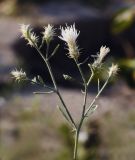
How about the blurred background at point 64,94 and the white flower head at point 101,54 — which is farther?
the blurred background at point 64,94

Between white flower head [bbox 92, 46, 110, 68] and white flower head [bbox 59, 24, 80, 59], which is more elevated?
white flower head [bbox 59, 24, 80, 59]

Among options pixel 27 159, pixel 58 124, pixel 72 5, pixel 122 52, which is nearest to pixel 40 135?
pixel 58 124

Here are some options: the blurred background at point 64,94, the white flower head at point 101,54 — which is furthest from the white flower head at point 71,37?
the blurred background at point 64,94

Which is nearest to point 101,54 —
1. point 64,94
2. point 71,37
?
point 71,37

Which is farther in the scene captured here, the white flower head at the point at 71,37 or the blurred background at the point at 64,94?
the blurred background at the point at 64,94

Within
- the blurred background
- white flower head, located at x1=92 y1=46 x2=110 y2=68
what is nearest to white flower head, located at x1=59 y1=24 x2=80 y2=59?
white flower head, located at x1=92 y1=46 x2=110 y2=68

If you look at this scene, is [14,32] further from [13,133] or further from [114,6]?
[13,133]

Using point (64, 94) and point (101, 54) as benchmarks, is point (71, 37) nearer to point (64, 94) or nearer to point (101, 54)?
point (101, 54)

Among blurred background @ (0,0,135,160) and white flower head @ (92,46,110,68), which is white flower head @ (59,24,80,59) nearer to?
white flower head @ (92,46,110,68)

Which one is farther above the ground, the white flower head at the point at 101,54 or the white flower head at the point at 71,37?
the white flower head at the point at 71,37

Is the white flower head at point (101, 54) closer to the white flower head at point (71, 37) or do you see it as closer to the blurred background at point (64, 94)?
the white flower head at point (71, 37)
